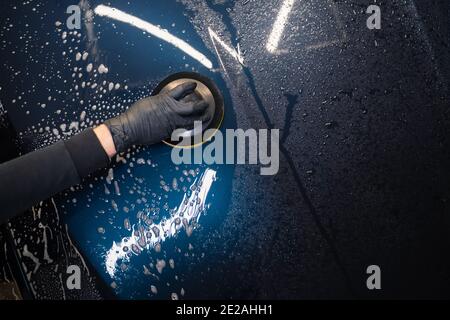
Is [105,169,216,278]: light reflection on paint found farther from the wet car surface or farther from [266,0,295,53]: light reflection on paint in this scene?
[266,0,295,53]: light reflection on paint

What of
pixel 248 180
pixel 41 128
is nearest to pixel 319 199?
pixel 248 180

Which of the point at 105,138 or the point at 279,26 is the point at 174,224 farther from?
the point at 279,26

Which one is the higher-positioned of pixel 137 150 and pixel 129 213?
pixel 137 150

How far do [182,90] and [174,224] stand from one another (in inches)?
23.2

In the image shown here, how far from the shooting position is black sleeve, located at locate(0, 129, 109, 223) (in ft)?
4.00

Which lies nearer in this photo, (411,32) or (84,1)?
(411,32)

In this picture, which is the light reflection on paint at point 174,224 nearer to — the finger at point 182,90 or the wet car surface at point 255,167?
the wet car surface at point 255,167

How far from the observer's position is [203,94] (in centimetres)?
151

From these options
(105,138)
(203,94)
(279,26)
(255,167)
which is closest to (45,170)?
(105,138)

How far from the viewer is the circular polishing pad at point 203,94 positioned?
4.92ft

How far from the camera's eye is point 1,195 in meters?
1.19

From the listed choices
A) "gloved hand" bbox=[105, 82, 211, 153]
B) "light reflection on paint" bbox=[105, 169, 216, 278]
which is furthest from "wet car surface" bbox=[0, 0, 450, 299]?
"gloved hand" bbox=[105, 82, 211, 153]
